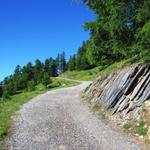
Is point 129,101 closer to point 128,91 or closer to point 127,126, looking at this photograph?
point 128,91

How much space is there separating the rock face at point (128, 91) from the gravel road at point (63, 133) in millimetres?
1563

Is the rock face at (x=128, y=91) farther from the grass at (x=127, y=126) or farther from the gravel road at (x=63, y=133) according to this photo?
the gravel road at (x=63, y=133)

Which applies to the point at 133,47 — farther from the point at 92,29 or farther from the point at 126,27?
the point at 92,29

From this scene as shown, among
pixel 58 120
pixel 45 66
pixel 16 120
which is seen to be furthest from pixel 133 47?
pixel 45 66

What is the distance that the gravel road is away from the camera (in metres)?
14.8

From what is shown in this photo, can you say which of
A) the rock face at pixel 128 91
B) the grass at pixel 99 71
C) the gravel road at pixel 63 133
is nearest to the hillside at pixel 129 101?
the rock face at pixel 128 91

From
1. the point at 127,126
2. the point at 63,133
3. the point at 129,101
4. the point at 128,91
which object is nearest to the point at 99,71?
the point at 128,91

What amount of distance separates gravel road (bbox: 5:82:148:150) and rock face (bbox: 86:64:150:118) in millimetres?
1563

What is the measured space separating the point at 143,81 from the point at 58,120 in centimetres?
564

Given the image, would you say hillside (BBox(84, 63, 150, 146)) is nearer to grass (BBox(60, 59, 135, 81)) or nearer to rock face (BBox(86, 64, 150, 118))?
rock face (BBox(86, 64, 150, 118))

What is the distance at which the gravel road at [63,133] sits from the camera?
48.5 ft

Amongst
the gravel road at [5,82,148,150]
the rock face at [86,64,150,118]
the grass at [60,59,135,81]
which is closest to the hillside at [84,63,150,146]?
the rock face at [86,64,150,118]

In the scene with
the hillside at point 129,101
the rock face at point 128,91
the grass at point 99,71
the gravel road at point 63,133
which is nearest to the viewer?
the gravel road at point 63,133

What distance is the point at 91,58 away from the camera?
84.2ft
